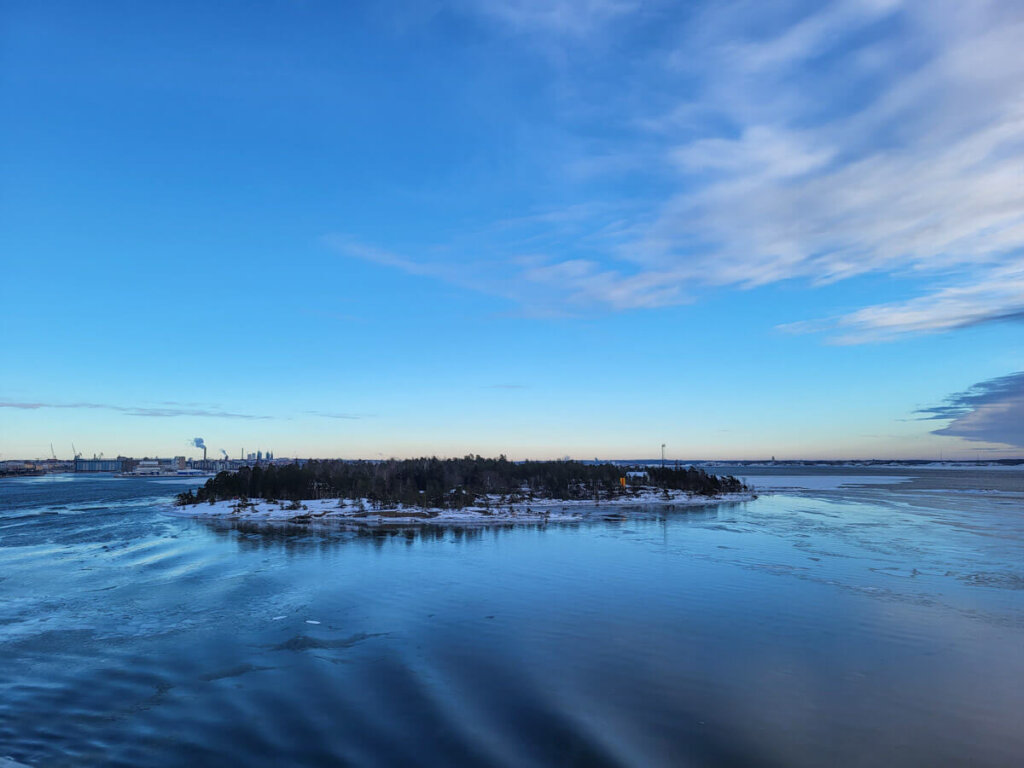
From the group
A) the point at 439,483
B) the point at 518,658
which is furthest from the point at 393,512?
the point at 518,658

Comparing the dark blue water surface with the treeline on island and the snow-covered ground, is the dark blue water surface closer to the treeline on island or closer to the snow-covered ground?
the snow-covered ground

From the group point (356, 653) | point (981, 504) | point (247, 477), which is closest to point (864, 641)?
point (356, 653)

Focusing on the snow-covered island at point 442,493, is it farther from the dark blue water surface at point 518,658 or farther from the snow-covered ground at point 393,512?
the dark blue water surface at point 518,658

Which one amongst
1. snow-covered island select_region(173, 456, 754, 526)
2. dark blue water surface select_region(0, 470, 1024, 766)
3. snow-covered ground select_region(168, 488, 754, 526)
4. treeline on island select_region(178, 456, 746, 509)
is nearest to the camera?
dark blue water surface select_region(0, 470, 1024, 766)

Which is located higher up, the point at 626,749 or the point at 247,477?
the point at 247,477

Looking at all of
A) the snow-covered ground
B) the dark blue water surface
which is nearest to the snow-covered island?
the snow-covered ground

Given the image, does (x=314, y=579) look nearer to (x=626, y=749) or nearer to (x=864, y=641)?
(x=626, y=749)

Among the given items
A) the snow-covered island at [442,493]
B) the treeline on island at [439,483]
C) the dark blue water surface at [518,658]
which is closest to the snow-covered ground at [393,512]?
the snow-covered island at [442,493]

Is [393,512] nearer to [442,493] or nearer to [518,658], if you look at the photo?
[442,493]
